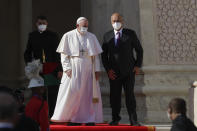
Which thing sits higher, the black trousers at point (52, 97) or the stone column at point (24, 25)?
the stone column at point (24, 25)

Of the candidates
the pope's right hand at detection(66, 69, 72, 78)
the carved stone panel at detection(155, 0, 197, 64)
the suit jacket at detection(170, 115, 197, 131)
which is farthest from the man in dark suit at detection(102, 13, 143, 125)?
the suit jacket at detection(170, 115, 197, 131)

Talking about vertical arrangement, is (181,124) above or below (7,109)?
below

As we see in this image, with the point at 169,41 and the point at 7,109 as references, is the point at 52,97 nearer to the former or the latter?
the point at 169,41

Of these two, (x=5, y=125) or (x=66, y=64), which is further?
(x=66, y=64)

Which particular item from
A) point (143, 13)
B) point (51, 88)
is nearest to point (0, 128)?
point (51, 88)

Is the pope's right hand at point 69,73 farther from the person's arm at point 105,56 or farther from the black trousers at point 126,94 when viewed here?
the black trousers at point 126,94

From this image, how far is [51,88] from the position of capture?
361 inches

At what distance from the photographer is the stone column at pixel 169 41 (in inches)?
420

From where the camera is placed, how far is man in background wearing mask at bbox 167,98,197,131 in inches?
188

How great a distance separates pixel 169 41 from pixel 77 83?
9.76 ft

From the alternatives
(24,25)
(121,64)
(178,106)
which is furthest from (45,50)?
(178,106)

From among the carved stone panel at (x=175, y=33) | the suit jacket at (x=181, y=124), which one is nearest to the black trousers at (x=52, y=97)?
the carved stone panel at (x=175, y=33)

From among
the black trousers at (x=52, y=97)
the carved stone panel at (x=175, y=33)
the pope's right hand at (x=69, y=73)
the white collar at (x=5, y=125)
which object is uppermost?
the carved stone panel at (x=175, y=33)

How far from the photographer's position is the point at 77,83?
863 cm
